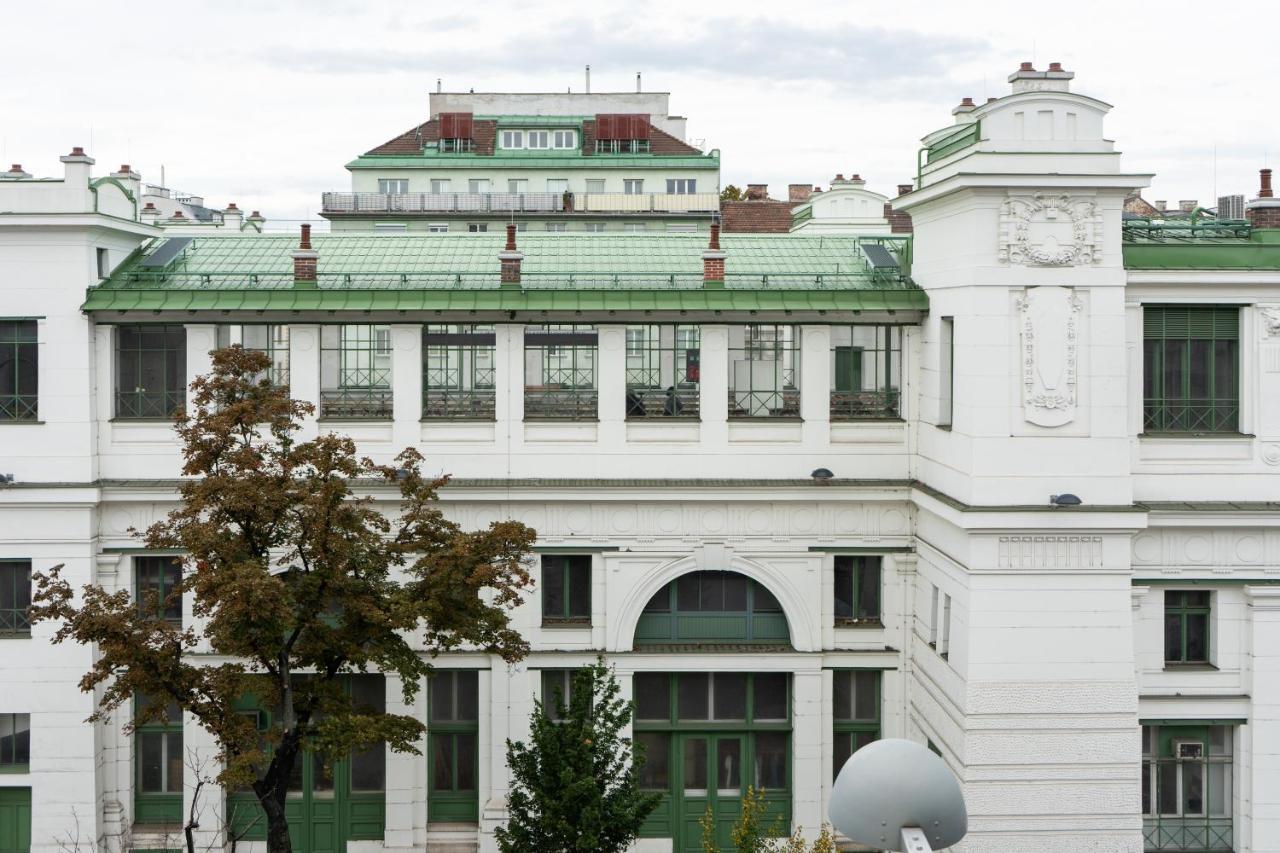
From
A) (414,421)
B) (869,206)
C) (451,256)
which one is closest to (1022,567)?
(414,421)

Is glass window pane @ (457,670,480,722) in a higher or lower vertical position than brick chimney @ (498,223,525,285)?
lower

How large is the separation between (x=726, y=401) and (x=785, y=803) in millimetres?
8722

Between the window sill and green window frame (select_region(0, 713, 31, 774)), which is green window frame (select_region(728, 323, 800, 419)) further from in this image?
green window frame (select_region(0, 713, 31, 774))

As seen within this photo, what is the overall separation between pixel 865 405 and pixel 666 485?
4636 millimetres

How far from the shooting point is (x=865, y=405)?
3027 centimetres

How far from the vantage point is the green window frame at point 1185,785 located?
27.4 m

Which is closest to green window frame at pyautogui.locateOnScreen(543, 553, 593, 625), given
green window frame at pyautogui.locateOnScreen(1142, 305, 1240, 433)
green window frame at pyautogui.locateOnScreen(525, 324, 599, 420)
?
green window frame at pyautogui.locateOnScreen(525, 324, 599, 420)

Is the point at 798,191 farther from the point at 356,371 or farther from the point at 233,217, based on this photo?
the point at 356,371

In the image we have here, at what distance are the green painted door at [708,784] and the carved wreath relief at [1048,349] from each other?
32.5 ft

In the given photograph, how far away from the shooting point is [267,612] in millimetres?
22266

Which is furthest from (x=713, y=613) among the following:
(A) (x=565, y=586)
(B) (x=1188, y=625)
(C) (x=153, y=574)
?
(C) (x=153, y=574)

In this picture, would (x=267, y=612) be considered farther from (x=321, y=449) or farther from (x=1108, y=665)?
(x=1108, y=665)

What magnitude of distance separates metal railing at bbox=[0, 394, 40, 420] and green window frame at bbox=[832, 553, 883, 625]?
1709cm

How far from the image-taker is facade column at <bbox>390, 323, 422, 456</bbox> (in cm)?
2966
